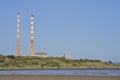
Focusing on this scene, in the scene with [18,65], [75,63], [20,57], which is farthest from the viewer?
[75,63]

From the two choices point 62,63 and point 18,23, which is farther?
point 62,63

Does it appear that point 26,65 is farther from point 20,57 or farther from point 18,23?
point 18,23

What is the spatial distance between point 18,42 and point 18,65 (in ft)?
35.5

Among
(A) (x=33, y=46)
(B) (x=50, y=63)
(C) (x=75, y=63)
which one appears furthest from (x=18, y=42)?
(C) (x=75, y=63)

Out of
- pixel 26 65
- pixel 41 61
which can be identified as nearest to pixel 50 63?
pixel 41 61

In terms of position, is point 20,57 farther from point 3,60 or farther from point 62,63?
point 62,63

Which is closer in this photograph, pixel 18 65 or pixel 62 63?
pixel 18 65

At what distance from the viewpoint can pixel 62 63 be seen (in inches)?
7485

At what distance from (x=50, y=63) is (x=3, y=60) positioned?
23599 millimetres

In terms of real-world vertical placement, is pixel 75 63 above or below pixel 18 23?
below

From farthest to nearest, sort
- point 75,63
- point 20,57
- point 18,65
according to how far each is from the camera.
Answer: point 75,63, point 20,57, point 18,65

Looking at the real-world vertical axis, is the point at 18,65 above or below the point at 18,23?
below

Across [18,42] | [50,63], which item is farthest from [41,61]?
[18,42]

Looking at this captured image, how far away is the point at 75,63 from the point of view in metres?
198
